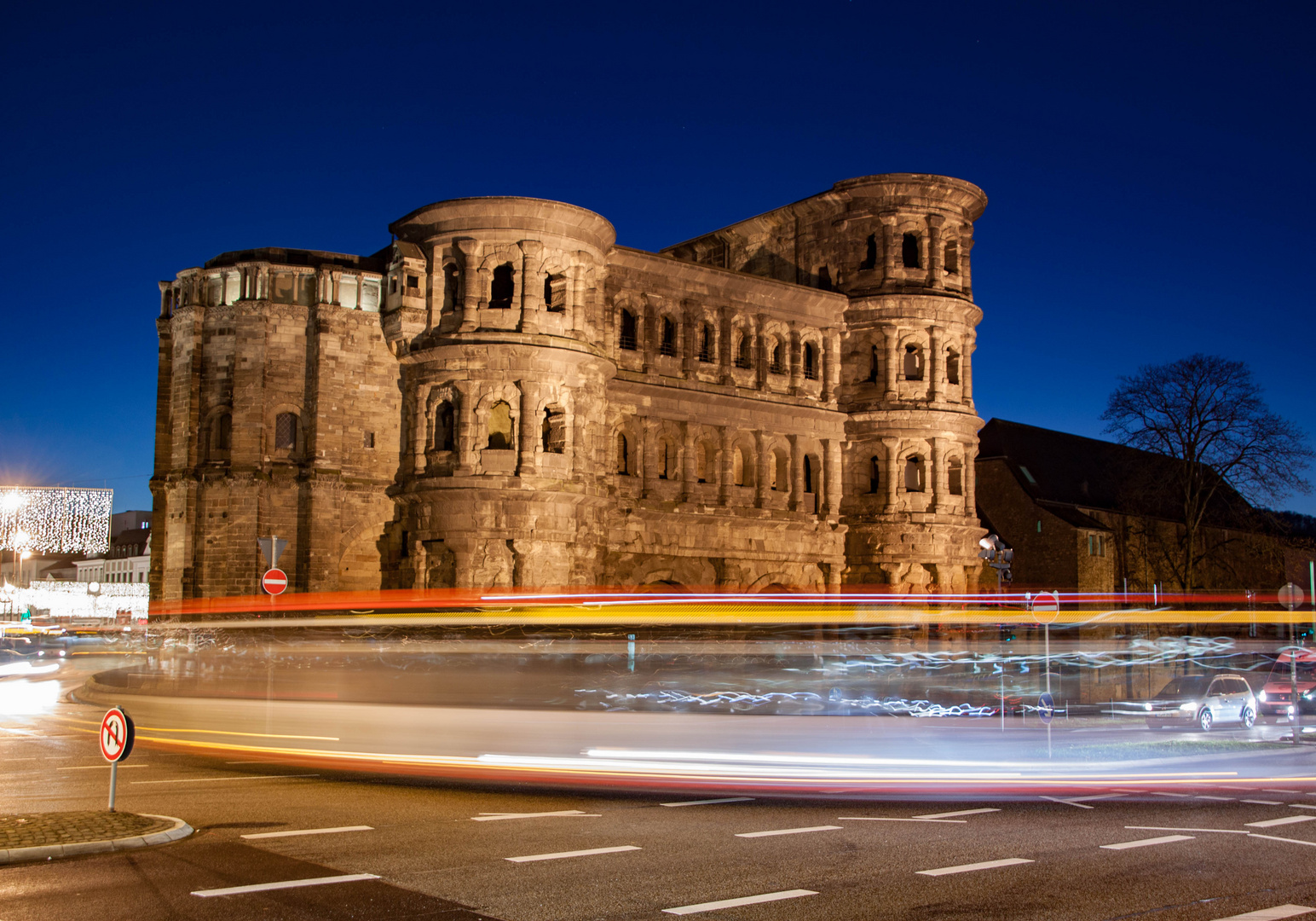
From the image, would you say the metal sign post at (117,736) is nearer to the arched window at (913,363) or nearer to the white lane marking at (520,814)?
the white lane marking at (520,814)

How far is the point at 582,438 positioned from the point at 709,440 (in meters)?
7.87

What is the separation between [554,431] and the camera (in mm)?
38188

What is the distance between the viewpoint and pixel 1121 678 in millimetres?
42438

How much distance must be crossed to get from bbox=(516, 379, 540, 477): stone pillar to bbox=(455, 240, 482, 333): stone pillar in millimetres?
2573

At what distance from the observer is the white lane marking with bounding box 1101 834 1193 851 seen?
10727mm

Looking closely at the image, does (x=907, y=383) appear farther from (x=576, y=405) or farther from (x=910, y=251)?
(x=576, y=405)

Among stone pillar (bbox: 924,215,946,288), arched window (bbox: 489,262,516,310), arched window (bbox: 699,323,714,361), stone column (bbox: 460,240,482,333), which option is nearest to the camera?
stone column (bbox: 460,240,482,333)

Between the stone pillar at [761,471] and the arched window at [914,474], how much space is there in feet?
21.7

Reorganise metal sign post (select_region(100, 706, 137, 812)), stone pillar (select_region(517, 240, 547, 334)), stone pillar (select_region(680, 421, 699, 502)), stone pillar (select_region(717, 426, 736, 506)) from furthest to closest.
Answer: stone pillar (select_region(717, 426, 736, 506))
stone pillar (select_region(680, 421, 699, 502))
stone pillar (select_region(517, 240, 547, 334))
metal sign post (select_region(100, 706, 137, 812))

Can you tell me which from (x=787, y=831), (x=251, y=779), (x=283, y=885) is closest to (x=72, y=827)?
(x=283, y=885)

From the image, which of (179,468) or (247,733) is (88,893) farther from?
(179,468)

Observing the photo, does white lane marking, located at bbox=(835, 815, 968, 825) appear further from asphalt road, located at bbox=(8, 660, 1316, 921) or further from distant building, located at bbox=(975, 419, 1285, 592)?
distant building, located at bbox=(975, 419, 1285, 592)

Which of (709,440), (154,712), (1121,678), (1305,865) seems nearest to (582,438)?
(709,440)

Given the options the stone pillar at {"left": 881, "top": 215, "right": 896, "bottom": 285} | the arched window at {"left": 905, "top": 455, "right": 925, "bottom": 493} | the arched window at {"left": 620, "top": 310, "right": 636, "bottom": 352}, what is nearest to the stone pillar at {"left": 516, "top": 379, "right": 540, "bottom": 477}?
the arched window at {"left": 620, "top": 310, "right": 636, "bottom": 352}
